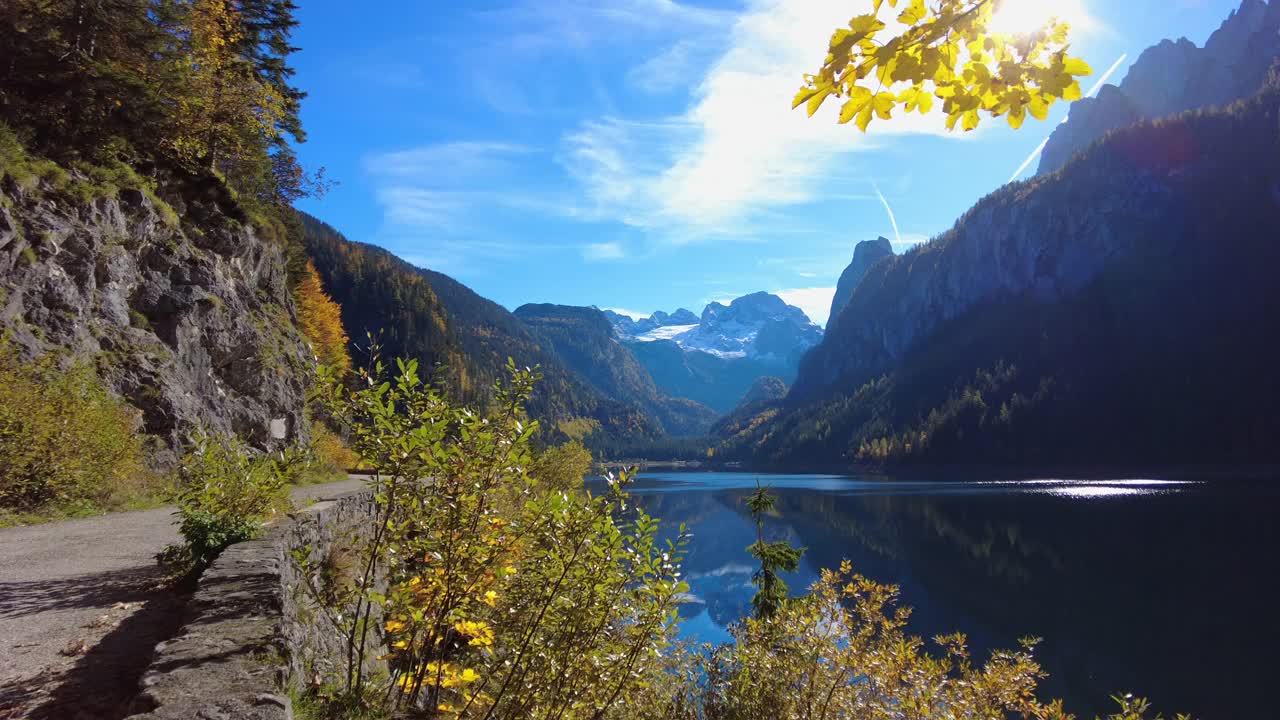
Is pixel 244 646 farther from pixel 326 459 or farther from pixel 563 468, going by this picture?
pixel 563 468

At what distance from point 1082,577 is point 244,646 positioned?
46.1m

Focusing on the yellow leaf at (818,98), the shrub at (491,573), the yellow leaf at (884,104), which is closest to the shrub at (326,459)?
the shrub at (491,573)

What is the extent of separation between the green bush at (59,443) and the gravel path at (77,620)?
1719 mm

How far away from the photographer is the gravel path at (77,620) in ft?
13.6

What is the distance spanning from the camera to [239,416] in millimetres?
20547

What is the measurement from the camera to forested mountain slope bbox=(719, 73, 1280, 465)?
137875 millimetres

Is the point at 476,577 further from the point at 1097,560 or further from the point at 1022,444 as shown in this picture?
the point at 1022,444

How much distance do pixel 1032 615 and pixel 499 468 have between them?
3621 centimetres

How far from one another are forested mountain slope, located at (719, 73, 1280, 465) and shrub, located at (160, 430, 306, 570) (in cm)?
16873

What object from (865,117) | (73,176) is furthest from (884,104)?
(73,176)

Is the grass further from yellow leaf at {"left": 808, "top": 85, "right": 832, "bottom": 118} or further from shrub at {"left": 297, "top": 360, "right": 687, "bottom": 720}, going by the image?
yellow leaf at {"left": 808, "top": 85, "right": 832, "bottom": 118}

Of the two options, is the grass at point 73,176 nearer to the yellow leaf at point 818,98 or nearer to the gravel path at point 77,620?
the gravel path at point 77,620

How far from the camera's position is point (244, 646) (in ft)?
12.8

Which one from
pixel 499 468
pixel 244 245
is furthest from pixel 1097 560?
pixel 244 245
